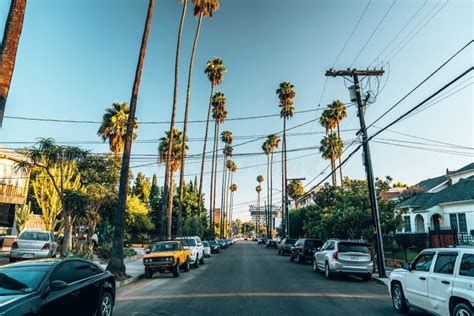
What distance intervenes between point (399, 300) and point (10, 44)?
12.2m

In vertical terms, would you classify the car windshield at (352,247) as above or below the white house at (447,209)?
below

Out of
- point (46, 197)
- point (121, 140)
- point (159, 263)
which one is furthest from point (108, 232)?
point (159, 263)

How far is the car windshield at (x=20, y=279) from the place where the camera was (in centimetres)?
567

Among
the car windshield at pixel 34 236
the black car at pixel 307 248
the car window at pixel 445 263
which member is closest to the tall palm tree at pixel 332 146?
the black car at pixel 307 248

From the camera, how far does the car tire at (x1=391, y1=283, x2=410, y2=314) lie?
883 cm

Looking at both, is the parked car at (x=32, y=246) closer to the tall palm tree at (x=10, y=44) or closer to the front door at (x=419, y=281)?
the tall palm tree at (x=10, y=44)

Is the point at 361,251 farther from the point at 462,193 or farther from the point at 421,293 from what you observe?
the point at 462,193

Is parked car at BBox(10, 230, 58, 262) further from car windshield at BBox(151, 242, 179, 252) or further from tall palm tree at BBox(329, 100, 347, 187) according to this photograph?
tall palm tree at BBox(329, 100, 347, 187)

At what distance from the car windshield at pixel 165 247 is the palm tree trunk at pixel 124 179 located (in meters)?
1.95

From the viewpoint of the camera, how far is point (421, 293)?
7918mm

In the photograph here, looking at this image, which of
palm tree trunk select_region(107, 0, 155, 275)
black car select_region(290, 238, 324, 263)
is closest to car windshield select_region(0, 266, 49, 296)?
palm tree trunk select_region(107, 0, 155, 275)

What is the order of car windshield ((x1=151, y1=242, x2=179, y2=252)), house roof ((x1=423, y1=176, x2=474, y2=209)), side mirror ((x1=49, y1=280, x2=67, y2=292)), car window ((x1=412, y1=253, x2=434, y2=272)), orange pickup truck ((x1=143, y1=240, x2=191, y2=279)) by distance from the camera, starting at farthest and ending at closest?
1. house roof ((x1=423, y1=176, x2=474, y2=209))
2. car windshield ((x1=151, y1=242, x2=179, y2=252))
3. orange pickup truck ((x1=143, y1=240, x2=191, y2=279))
4. car window ((x1=412, y1=253, x2=434, y2=272))
5. side mirror ((x1=49, y1=280, x2=67, y2=292))

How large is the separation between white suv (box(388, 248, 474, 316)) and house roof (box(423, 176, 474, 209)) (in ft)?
75.6

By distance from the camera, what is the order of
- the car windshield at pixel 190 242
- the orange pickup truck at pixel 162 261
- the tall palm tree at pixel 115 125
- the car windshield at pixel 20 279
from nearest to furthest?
1. the car windshield at pixel 20 279
2. the orange pickup truck at pixel 162 261
3. the car windshield at pixel 190 242
4. the tall palm tree at pixel 115 125
